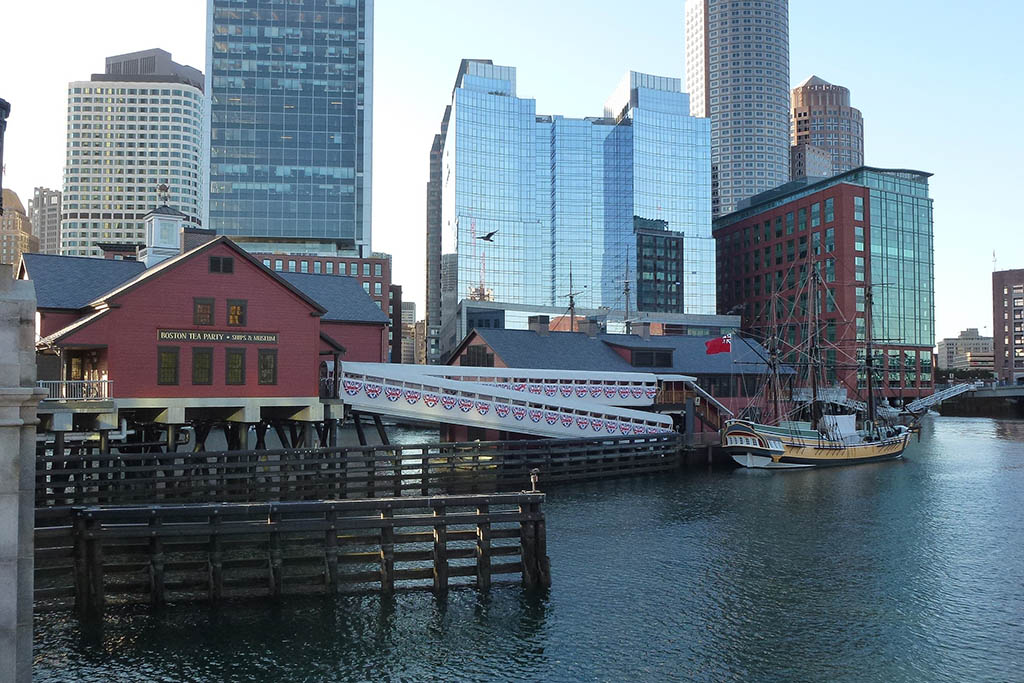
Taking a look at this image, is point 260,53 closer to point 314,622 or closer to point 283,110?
point 283,110

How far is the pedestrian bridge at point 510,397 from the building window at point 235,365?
5.37 m

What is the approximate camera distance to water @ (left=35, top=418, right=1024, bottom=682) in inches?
724

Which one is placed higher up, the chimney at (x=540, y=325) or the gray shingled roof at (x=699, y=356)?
the chimney at (x=540, y=325)

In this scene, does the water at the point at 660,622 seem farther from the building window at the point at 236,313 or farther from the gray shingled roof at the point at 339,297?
the gray shingled roof at the point at 339,297

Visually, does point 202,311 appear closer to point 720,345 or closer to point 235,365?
point 235,365

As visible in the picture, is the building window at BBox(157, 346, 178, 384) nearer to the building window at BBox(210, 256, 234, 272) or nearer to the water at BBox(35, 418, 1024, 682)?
the building window at BBox(210, 256, 234, 272)

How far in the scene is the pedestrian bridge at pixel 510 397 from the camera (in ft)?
139

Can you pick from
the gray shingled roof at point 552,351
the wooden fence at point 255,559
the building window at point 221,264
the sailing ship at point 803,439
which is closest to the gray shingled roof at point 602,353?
the gray shingled roof at point 552,351

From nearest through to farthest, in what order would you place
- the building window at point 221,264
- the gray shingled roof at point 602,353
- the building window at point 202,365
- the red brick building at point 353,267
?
the building window at point 202,365 < the building window at point 221,264 < the gray shingled roof at point 602,353 < the red brick building at point 353,267

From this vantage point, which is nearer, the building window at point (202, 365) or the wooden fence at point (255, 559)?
the wooden fence at point (255, 559)

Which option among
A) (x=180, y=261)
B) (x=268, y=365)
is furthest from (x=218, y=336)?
(x=180, y=261)

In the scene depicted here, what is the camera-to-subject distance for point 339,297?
5544 cm

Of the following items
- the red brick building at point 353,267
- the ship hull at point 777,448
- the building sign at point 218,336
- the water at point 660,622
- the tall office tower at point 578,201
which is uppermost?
the tall office tower at point 578,201

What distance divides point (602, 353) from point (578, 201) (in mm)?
109236
